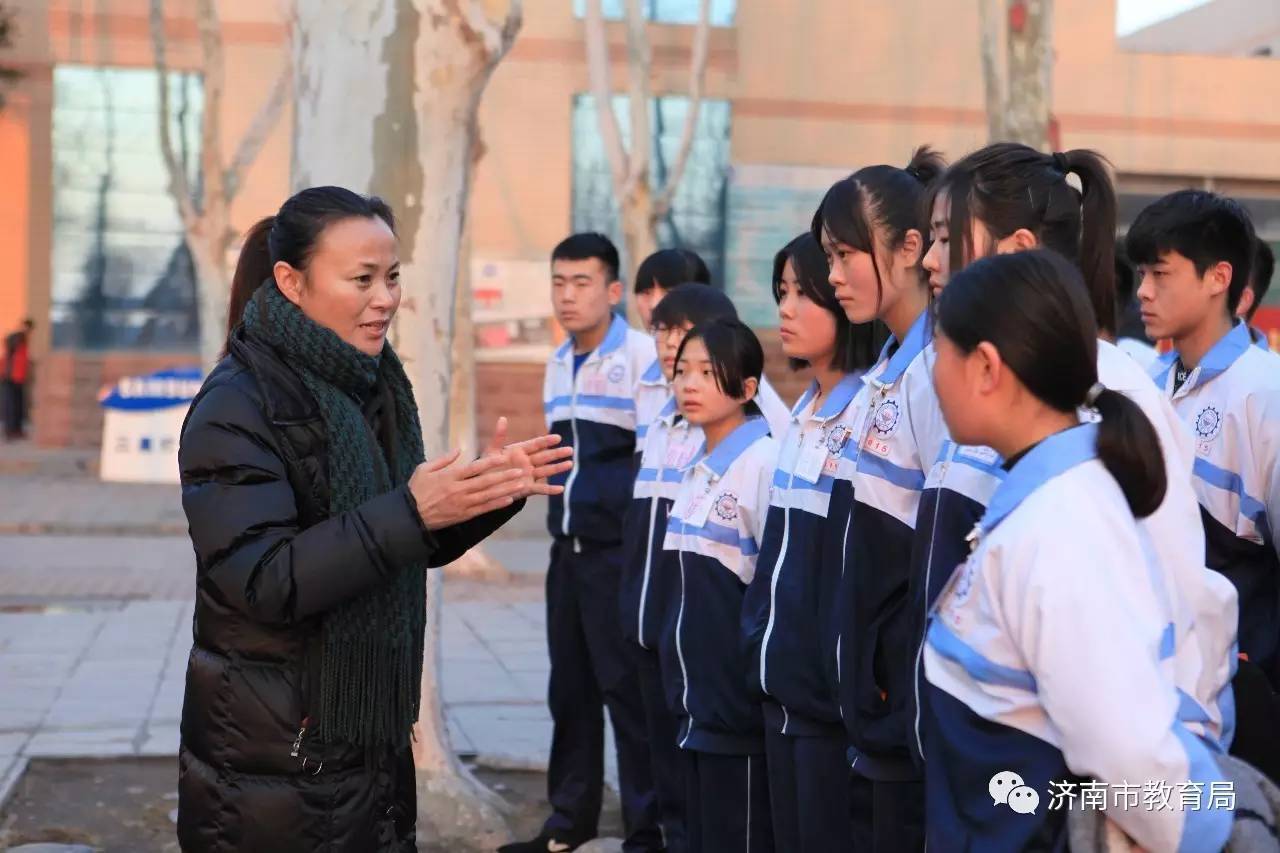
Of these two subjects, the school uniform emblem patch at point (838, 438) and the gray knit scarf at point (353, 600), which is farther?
the school uniform emblem patch at point (838, 438)

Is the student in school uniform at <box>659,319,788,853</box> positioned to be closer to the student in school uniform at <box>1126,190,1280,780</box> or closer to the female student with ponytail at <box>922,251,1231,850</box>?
the student in school uniform at <box>1126,190,1280,780</box>

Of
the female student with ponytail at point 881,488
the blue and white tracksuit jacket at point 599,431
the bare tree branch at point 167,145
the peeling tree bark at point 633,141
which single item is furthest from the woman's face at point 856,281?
the bare tree branch at point 167,145

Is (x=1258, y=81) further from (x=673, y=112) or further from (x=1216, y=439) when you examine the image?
(x=1216, y=439)

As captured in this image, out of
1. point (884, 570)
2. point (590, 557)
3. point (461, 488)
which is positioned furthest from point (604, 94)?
point (461, 488)

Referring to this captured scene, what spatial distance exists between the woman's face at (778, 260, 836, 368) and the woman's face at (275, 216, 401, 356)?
1326 mm

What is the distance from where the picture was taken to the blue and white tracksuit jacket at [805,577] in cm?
389

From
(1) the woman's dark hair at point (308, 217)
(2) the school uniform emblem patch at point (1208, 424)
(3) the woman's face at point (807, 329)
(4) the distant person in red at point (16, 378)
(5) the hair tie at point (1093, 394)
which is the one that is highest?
(1) the woman's dark hair at point (308, 217)

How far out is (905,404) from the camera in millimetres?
3533

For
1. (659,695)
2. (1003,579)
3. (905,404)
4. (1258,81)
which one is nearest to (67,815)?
(659,695)

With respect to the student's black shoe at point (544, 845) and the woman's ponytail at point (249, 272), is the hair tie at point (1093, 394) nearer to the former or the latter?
the woman's ponytail at point (249, 272)

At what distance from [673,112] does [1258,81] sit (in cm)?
905

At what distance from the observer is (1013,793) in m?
2.52

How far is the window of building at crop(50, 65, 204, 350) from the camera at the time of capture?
21.8m

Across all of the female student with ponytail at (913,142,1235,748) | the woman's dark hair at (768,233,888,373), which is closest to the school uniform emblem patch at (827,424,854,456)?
the woman's dark hair at (768,233,888,373)
